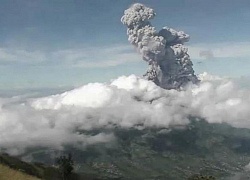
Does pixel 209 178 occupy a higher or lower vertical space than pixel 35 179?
higher

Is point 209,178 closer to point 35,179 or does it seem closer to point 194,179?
point 194,179

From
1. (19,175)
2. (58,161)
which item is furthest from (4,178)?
(58,161)

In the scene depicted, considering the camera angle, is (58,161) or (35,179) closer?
(35,179)

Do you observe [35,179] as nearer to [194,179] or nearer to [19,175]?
[19,175]

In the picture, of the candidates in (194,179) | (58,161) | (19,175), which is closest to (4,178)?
(19,175)

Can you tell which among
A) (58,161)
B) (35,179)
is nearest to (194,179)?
(58,161)

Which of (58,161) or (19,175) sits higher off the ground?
(58,161)

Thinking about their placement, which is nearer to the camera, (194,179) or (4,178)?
→ (4,178)

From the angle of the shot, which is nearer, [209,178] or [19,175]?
[19,175]

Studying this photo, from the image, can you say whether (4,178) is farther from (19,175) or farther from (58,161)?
(58,161)
